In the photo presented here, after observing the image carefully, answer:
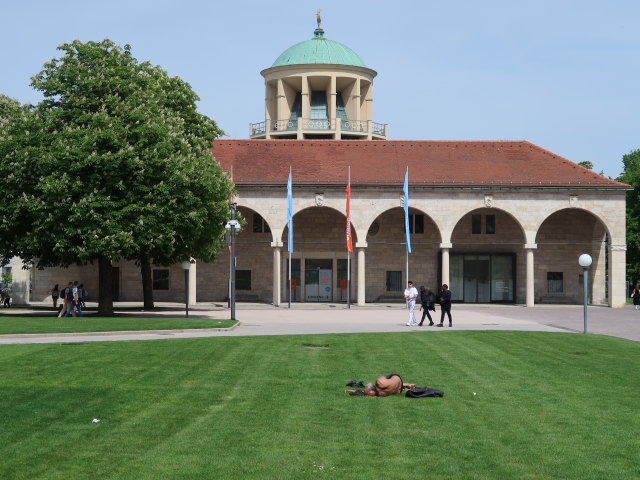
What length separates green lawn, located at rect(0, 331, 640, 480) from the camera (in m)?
10.9

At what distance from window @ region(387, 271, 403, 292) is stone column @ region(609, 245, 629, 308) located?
12508 mm

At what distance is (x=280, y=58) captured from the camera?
7181 centimetres

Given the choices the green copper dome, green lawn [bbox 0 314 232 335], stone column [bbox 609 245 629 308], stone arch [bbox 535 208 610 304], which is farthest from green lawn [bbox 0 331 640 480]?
Answer: the green copper dome

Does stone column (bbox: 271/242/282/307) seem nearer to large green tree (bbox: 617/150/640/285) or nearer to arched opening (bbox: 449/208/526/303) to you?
arched opening (bbox: 449/208/526/303)

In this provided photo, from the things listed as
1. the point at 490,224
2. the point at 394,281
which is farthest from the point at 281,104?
the point at 490,224

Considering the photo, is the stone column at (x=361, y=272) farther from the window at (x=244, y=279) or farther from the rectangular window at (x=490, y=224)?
the rectangular window at (x=490, y=224)

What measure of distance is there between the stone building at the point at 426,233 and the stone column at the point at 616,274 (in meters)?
0.07

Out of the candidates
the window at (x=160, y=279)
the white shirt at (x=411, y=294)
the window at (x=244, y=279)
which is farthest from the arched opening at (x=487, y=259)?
the white shirt at (x=411, y=294)

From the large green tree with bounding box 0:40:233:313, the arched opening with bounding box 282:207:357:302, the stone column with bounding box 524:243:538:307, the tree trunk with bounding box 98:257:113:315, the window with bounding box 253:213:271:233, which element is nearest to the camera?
the large green tree with bounding box 0:40:233:313

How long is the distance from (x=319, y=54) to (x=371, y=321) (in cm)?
3620

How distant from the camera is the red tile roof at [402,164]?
53.2m

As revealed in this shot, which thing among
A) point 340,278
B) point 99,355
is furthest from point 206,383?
point 340,278

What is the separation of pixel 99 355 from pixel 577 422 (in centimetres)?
1165

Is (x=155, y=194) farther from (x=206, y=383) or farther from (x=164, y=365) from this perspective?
(x=206, y=383)
